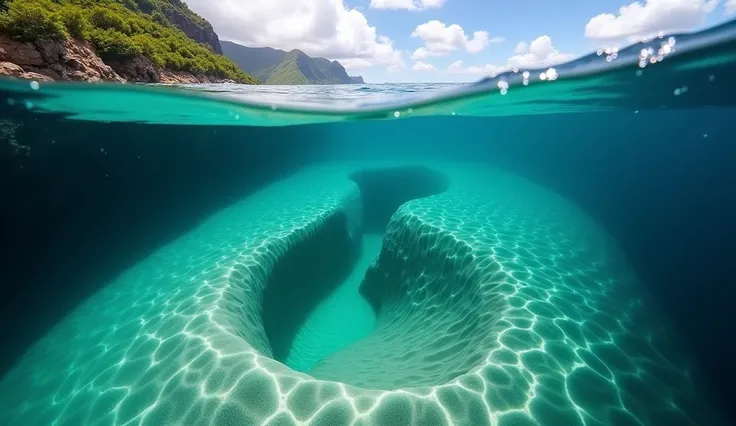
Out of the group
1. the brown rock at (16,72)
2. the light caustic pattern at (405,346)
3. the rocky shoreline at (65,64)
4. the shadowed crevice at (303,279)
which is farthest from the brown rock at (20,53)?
the shadowed crevice at (303,279)

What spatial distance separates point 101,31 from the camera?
9.35m

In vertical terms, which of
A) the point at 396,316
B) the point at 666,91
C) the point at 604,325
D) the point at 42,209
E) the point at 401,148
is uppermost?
the point at 666,91

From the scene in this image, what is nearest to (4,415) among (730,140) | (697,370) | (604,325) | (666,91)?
(604,325)

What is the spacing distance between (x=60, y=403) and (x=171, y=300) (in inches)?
75.2

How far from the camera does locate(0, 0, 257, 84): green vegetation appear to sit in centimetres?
698

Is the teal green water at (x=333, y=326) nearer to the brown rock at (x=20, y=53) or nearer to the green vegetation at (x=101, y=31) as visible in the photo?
the brown rock at (x=20, y=53)

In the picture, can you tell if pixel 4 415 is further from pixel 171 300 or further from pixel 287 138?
pixel 287 138

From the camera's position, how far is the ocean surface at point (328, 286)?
3.55m

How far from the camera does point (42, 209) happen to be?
8.50 metres

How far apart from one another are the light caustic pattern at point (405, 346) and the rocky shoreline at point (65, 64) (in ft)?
16.6

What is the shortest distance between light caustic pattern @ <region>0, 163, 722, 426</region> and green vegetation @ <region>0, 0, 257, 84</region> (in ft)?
18.9

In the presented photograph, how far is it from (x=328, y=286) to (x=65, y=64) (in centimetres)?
878

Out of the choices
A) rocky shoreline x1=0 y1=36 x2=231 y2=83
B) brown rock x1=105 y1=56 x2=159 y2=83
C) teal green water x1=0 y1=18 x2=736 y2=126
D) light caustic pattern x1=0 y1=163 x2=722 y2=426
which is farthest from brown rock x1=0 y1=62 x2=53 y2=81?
light caustic pattern x1=0 y1=163 x2=722 y2=426

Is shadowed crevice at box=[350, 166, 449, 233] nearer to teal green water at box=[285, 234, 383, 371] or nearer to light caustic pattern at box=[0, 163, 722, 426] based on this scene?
teal green water at box=[285, 234, 383, 371]
